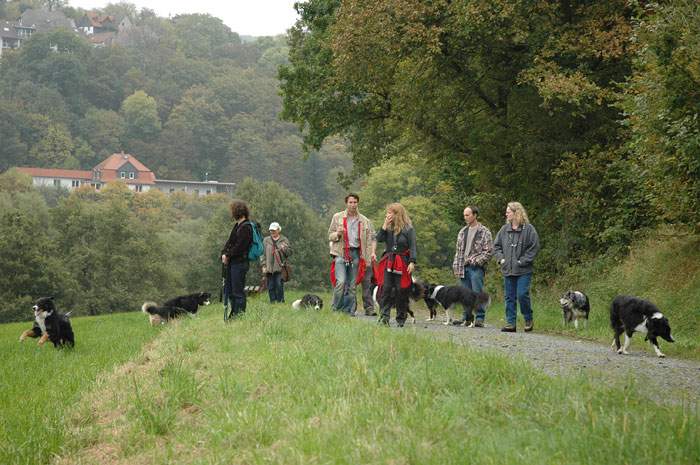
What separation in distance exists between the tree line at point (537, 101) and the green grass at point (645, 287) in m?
0.74

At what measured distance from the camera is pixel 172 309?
2259 cm

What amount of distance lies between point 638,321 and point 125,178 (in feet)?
548

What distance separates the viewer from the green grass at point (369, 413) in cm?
581

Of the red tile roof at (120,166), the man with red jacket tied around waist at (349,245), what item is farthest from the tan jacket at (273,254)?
the red tile roof at (120,166)

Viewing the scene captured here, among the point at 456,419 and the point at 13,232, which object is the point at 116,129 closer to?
the point at 13,232

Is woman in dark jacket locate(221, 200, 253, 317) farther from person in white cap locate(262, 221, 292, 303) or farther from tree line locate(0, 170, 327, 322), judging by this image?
tree line locate(0, 170, 327, 322)

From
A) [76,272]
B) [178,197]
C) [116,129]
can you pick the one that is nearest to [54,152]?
[116,129]

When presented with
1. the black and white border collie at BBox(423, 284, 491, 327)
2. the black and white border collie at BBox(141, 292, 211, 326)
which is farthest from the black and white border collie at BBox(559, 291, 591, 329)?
the black and white border collie at BBox(141, 292, 211, 326)

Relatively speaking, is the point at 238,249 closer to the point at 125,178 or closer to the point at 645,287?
the point at 645,287

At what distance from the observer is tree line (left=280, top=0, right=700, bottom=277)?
64.0 feet

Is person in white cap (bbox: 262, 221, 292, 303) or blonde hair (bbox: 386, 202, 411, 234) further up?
blonde hair (bbox: 386, 202, 411, 234)

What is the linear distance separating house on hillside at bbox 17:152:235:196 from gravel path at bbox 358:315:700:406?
153797mm

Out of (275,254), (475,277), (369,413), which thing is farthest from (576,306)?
(369,413)

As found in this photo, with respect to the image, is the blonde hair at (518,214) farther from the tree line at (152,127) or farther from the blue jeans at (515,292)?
the tree line at (152,127)
